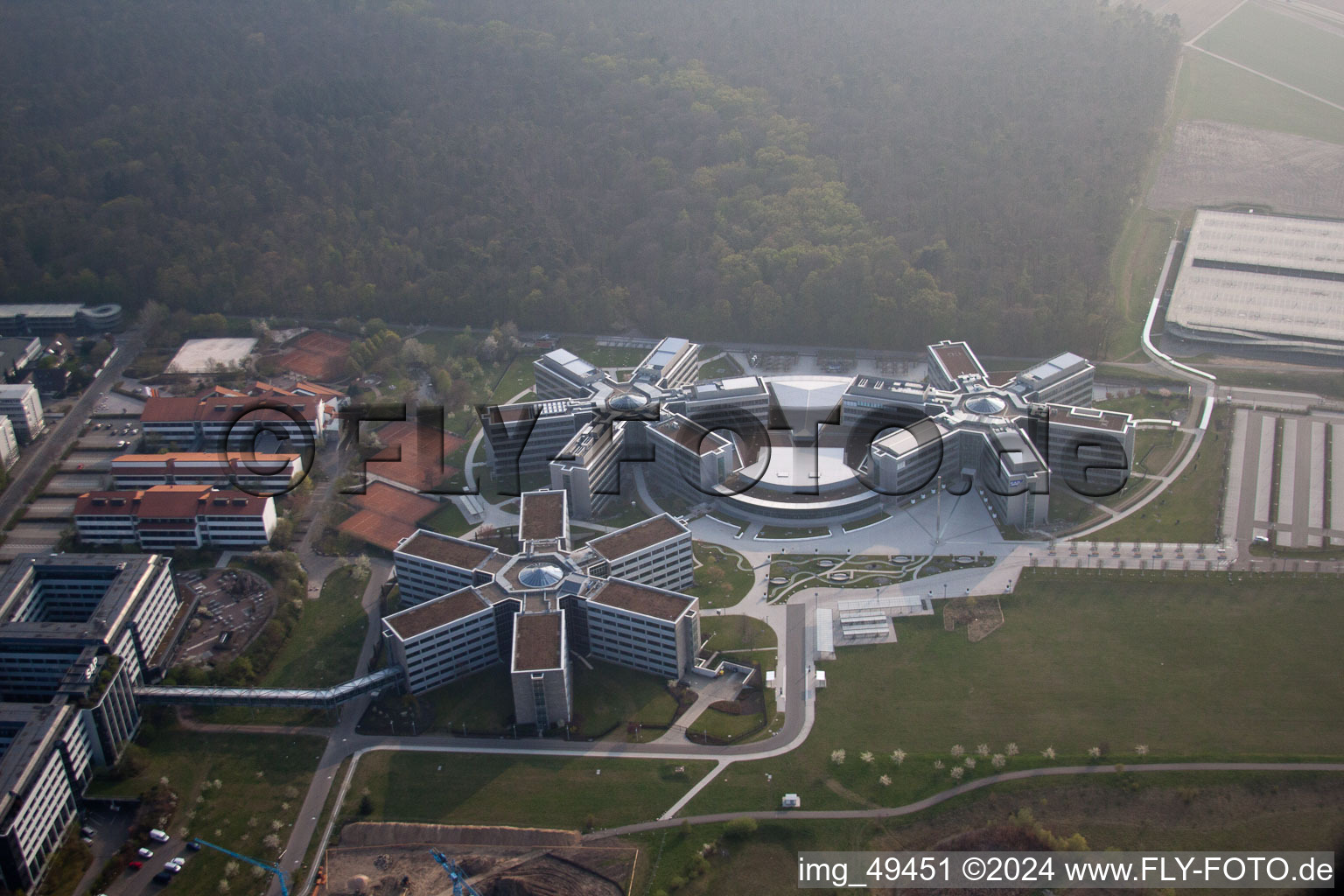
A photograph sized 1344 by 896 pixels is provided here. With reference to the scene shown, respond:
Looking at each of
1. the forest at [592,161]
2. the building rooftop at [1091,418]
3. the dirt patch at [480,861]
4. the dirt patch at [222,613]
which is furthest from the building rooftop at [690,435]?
the dirt patch at [480,861]

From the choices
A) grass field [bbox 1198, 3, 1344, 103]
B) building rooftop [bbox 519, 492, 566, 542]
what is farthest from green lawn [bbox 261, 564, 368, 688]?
grass field [bbox 1198, 3, 1344, 103]

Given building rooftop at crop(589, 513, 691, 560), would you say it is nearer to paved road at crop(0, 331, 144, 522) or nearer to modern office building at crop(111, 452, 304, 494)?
modern office building at crop(111, 452, 304, 494)

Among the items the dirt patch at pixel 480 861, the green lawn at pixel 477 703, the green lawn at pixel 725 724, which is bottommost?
the dirt patch at pixel 480 861

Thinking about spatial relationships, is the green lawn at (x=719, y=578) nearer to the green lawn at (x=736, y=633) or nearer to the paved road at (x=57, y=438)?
the green lawn at (x=736, y=633)

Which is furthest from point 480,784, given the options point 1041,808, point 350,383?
point 350,383

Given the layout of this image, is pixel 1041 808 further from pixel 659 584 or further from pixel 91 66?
pixel 91 66

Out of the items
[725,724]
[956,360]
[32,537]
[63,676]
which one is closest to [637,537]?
[725,724]
